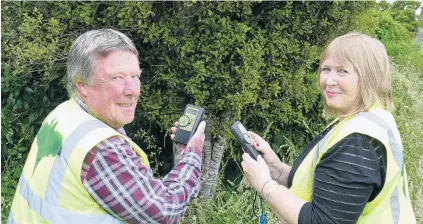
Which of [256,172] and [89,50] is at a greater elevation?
[89,50]

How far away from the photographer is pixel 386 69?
2.15 meters

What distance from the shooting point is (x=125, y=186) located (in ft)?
6.11

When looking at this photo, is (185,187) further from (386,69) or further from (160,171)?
(160,171)

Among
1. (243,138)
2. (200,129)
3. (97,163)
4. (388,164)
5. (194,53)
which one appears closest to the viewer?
(97,163)

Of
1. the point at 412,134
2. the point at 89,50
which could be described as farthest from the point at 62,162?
the point at 412,134

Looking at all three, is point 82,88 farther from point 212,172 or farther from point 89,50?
point 212,172

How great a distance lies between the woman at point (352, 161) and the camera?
75.5 inches

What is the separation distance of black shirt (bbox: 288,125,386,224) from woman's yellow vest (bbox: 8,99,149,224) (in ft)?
2.22

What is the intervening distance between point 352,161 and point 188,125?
0.87 meters

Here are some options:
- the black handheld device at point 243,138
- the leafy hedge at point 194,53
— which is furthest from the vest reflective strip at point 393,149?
the leafy hedge at point 194,53

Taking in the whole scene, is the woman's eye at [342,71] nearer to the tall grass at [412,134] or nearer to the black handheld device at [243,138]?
the black handheld device at [243,138]

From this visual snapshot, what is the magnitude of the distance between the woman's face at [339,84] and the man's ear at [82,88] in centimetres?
97

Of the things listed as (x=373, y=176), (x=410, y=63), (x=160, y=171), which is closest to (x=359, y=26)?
(x=160, y=171)

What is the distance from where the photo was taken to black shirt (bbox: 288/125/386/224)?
Answer: 6.24 ft
